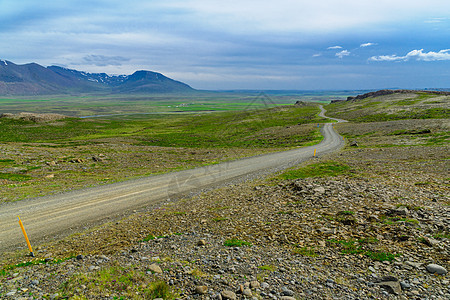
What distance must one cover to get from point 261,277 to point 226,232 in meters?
4.67

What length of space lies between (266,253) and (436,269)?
645 centimetres

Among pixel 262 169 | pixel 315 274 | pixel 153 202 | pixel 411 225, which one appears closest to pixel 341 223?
pixel 411 225

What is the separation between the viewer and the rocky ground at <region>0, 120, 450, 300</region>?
8.50 meters

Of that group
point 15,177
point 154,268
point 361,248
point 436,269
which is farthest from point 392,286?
point 15,177

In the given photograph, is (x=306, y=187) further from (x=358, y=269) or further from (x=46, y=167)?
(x=46, y=167)

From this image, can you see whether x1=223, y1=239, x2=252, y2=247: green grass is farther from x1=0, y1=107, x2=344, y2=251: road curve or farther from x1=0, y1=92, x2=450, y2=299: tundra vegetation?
x1=0, y1=107, x2=344, y2=251: road curve

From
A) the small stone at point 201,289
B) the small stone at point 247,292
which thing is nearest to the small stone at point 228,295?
the small stone at point 247,292

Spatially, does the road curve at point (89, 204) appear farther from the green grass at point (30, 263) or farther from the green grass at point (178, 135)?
the green grass at point (178, 135)

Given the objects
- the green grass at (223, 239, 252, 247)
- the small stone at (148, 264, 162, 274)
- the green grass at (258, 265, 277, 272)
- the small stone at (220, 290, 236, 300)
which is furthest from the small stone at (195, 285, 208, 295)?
the green grass at (223, 239, 252, 247)

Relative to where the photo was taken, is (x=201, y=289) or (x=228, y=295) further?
(x=201, y=289)

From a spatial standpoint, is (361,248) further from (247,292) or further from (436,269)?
(247,292)

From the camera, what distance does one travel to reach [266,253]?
11.1 meters

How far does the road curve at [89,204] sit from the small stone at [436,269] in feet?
61.0

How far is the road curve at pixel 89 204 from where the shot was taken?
15.8m
